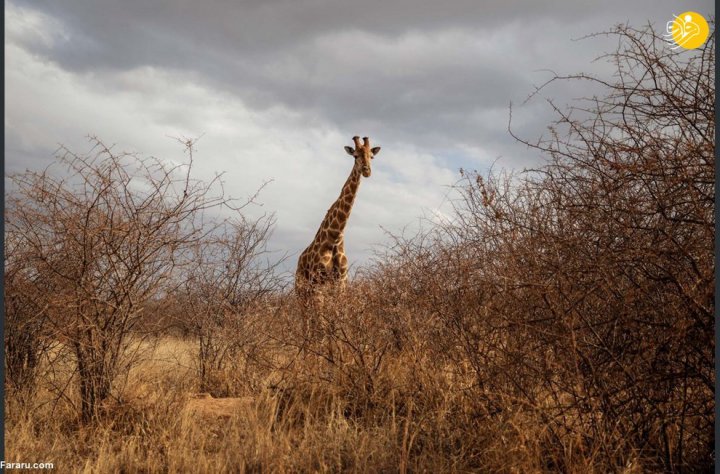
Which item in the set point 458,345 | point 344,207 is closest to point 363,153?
point 344,207

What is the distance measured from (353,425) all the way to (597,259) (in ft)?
7.81

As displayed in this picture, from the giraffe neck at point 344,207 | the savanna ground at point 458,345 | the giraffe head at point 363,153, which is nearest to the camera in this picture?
the savanna ground at point 458,345

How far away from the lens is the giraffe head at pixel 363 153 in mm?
10781

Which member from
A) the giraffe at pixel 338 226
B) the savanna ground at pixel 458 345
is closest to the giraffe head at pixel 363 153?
the giraffe at pixel 338 226

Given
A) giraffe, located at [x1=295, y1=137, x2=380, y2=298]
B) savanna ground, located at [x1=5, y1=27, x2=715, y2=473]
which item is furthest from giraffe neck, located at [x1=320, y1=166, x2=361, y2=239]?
savanna ground, located at [x1=5, y1=27, x2=715, y2=473]

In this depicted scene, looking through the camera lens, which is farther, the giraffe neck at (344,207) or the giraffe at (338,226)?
the giraffe neck at (344,207)

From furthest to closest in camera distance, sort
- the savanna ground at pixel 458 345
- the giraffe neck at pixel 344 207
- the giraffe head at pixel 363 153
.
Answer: the giraffe neck at pixel 344 207, the giraffe head at pixel 363 153, the savanna ground at pixel 458 345

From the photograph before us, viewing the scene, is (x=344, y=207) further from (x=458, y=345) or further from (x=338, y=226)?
(x=458, y=345)

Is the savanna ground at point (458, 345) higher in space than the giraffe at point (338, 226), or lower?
lower

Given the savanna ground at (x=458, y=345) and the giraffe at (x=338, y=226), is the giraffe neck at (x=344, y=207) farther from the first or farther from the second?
the savanna ground at (x=458, y=345)

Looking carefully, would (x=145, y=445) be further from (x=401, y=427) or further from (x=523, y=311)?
(x=523, y=311)

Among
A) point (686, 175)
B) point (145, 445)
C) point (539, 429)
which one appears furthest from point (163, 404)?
point (686, 175)

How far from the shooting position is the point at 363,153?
11.0 m

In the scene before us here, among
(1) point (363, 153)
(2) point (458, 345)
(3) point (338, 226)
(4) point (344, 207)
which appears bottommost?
(2) point (458, 345)
